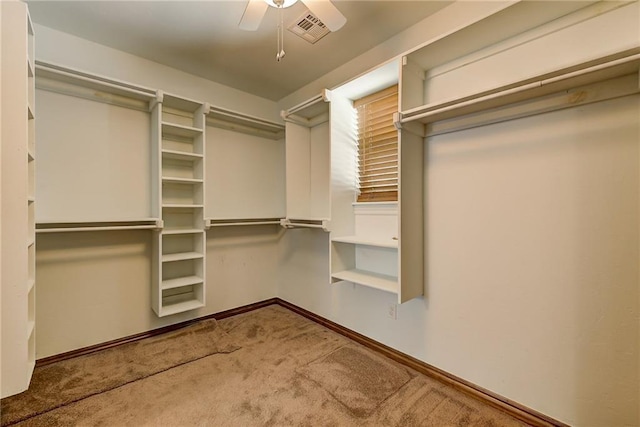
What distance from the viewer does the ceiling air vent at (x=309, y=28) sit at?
1994mm

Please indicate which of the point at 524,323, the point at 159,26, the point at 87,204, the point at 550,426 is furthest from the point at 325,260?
the point at 159,26

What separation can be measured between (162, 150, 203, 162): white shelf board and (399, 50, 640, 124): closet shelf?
1884mm

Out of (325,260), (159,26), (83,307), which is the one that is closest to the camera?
(159,26)

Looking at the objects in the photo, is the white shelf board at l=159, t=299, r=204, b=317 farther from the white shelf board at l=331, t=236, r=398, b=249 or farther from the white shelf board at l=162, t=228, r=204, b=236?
the white shelf board at l=331, t=236, r=398, b=249

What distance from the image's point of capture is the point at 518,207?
1672 mm

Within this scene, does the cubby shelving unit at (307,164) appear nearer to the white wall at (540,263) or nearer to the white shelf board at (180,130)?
the white shelf board at (180,130)

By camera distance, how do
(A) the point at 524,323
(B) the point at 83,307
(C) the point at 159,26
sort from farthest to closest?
(B) the point at 83,307
(C) the point at 159,26
(A) the point at 524,323

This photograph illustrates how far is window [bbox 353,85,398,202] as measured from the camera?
7.52ft

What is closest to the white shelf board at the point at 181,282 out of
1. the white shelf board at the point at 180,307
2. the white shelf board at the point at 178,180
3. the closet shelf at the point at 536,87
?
the white shelf board at the point at 180,307

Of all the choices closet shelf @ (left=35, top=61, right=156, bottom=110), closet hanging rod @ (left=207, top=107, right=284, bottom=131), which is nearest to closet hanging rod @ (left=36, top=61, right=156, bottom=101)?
closet shelf @ (left=35, top=61, right=156, bottom=110)

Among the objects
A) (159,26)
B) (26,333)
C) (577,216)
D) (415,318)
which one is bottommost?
(415,318)

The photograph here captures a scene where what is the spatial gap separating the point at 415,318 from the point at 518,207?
1074 mm

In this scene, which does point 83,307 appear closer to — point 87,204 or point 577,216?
point 87,204

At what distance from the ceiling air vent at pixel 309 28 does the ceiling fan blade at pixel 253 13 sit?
489 millimetres
